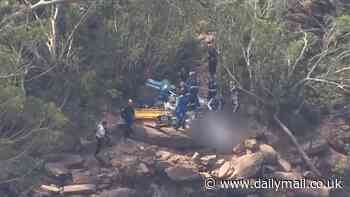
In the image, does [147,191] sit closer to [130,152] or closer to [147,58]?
[130,152]

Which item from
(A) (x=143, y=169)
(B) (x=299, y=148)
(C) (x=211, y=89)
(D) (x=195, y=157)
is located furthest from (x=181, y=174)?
(B) (x=299, y=148)

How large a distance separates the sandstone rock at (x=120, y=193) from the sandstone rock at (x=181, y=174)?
1.67 meters

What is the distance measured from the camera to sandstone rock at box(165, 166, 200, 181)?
89.5ft

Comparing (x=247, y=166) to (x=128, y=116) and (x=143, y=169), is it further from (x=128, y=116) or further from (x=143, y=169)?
(x=128, y=116)

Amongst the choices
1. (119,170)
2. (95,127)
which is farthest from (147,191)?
(95,127)

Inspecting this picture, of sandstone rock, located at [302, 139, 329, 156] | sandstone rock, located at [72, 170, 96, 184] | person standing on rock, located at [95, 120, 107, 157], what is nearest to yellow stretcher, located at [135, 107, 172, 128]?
person standing on rock, located at [95, 120, 107, 157]

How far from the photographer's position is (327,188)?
28.2m

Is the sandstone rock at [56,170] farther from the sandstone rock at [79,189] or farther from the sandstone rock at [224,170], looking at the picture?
the sandstone rock at [224,170]

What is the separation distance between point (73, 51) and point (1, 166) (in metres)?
6.36

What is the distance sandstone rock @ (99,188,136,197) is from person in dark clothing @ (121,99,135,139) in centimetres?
272

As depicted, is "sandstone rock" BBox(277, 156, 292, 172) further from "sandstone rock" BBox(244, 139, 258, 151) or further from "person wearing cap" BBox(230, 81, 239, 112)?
"person wearing cap" BBox(230, 81, 239, 112)

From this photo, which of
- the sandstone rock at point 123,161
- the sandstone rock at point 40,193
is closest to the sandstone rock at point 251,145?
the sandstone rock at point 123,161

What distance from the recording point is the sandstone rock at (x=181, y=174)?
27266mm

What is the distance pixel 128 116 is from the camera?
27.6m
